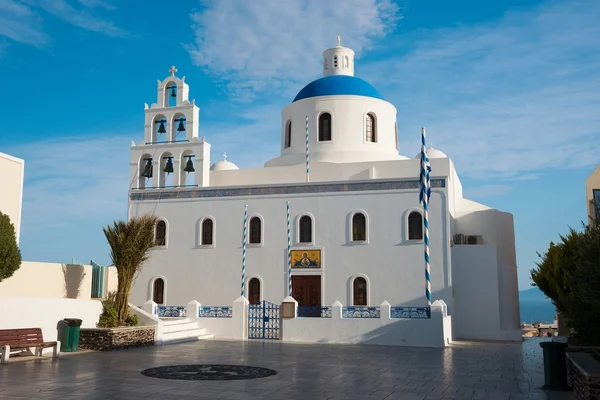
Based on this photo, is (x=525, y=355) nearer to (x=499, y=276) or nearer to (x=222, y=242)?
(x=499, y=276)

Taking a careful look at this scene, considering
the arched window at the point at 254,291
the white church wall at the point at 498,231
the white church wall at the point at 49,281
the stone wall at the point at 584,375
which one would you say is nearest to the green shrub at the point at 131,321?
the white church wall at the point at 49,281

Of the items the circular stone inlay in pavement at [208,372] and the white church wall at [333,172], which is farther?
the white church wall at [333,172]

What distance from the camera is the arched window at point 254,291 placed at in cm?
2075

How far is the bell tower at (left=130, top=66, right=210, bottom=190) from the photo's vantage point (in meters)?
21.8

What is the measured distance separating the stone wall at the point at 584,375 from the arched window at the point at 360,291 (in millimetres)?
10879

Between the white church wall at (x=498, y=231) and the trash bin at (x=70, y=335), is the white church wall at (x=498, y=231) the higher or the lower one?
the higher one

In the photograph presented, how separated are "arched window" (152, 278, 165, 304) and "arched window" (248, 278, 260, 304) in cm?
338

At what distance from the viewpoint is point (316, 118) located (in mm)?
24672

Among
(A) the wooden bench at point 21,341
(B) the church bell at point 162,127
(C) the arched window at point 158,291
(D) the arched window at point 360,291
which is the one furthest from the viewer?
(B) the church bell at point 162,127

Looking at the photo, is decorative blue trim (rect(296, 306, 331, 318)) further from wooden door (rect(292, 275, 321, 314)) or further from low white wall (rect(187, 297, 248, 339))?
low white wall (rect(187, 297, 248, 339))

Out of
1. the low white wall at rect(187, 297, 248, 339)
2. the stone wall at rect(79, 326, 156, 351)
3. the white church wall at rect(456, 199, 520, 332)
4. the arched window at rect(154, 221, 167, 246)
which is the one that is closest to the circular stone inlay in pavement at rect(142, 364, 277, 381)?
the stone wall at rect(79, 326, 156, 351)

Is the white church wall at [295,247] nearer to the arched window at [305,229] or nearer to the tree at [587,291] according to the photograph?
the arched window at [305,229]

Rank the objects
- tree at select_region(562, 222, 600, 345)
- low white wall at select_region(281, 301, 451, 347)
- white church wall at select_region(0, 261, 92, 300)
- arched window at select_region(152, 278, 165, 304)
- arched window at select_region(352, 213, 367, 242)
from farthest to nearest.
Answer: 1. arched window at select_region(152, 278, 165, 304)
2. arched window at select_region(352, 213, 367, 242)
3. low white wall at select_region(281, 301, 451, 347)
4. white church wall at select_region(0, 261, 92, 300)
5. tree at select_region(562, 222, 600, 345)

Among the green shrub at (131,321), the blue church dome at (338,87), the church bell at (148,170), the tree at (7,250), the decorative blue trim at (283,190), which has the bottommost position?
the green shrub at (131,321)
